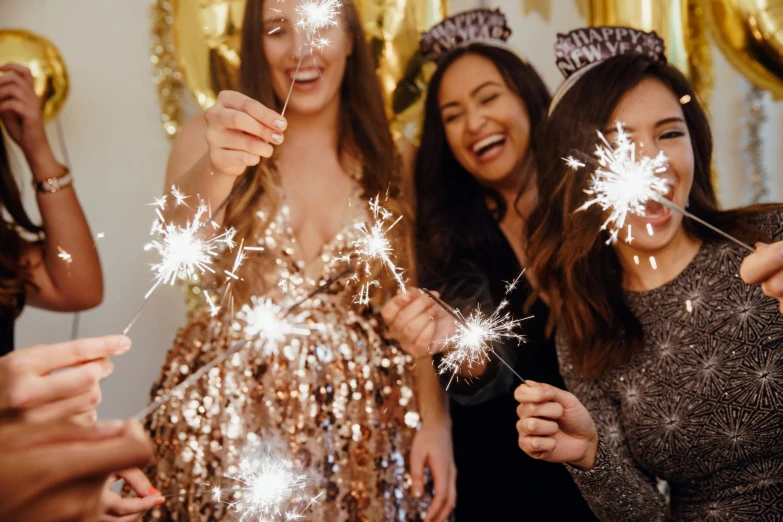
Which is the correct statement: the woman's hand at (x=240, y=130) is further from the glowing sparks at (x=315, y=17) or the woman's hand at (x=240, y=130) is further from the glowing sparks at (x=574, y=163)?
the glowing sparks at (x=574, y=163)

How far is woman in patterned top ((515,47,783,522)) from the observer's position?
0.66 m

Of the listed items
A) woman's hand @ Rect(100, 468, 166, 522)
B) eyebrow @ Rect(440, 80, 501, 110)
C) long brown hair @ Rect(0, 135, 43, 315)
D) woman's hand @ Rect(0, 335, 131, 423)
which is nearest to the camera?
woman's hand @ Rect(0, 335, 131, 423)

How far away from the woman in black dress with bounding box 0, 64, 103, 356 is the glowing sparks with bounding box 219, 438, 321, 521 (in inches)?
9.7

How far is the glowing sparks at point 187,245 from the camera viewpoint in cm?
63

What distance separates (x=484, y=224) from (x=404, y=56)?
276mm

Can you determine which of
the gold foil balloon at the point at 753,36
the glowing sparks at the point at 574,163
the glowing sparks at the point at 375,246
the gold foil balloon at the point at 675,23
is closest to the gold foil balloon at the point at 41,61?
the glowing sparks at the point at 375,246

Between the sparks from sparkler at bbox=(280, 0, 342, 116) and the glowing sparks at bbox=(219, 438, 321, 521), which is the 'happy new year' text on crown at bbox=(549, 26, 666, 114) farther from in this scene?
the glowing sparks at bbox=(219, 438, 321, 521)

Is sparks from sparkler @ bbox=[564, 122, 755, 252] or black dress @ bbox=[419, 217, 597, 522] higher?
sparks from sparkler @ bbox=[564, 122, 755, 252]

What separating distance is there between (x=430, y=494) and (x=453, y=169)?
1.33 feet

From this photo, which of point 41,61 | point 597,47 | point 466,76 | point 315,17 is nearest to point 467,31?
point 466,76

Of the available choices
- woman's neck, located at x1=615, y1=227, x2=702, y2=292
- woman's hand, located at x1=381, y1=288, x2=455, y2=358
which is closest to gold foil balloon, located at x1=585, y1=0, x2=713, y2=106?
woman's neck, located at x1=615, y1=227, x2=702, y2=292

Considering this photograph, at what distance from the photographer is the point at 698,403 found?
2.21 feet

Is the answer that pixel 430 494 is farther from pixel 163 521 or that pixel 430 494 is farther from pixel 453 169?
pixel 453 169

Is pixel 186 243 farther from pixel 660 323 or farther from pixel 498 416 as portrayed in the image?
pixel 660 323
